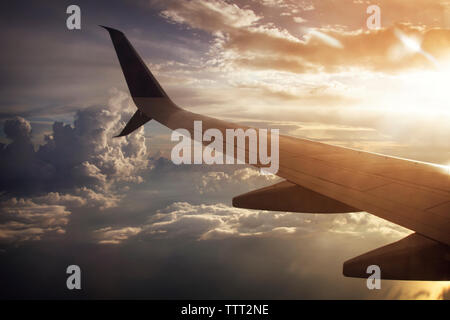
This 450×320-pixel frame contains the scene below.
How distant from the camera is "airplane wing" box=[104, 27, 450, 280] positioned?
2205 millimetres

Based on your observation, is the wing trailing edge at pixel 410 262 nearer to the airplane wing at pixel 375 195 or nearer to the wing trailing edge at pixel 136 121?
the airplane wing at pixel 375 195

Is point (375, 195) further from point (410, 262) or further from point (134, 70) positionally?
point (134, 70)

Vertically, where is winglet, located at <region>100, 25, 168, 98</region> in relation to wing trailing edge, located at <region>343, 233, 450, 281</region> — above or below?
above

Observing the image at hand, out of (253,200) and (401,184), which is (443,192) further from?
(253,200)

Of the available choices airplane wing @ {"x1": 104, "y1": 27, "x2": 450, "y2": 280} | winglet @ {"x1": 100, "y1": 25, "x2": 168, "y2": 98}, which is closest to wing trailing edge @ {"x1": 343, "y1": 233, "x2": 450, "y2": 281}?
airplane wing @ {"x1": 104, "y1": 27, "x2": 450, "y2": 280}

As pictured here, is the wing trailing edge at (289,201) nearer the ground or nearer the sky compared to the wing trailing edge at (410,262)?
nearer the sky

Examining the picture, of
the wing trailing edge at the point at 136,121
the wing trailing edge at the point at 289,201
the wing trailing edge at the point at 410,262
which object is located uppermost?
the wing trailing edge at the point at 136,121

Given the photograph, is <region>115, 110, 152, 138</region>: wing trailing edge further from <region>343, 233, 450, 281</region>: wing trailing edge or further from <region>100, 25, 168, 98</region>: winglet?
<region>343, 233, 450, 281</region>: wing trailing edge

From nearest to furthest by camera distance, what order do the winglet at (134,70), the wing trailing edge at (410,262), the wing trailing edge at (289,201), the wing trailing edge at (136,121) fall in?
the wing trailing edge at (410,262) < the wing trailing edge at (289,201) < the winglet at (134,70) < the wing trailing edge at (136,121)

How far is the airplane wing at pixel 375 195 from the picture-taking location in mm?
2205

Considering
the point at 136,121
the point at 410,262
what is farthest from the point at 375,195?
the point at 136,121

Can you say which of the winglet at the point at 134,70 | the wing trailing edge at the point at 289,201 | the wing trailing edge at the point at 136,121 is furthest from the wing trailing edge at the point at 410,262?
the winglet at the point at 134,70

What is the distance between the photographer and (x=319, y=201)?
3.72 m

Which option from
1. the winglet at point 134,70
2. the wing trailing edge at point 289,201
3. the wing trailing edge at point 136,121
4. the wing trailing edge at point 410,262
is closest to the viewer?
the wing trailing edge at point 410,262
